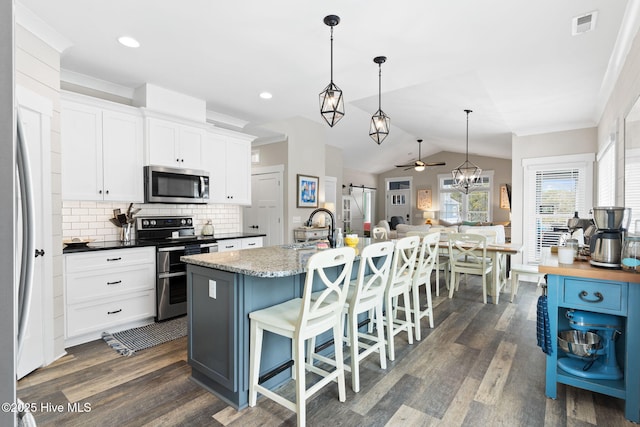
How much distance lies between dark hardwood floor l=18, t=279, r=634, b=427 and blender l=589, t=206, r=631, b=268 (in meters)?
0.91

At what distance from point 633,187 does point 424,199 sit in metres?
10.1

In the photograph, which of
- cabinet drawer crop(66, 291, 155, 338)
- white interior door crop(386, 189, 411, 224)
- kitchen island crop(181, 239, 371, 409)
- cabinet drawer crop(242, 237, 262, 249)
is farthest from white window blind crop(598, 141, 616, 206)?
white interior door crop(386, 189, 411, 224)

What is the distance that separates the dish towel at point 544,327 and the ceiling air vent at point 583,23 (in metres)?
2.03

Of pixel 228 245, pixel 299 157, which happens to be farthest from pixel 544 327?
pixel 299 157

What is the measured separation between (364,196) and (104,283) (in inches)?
395

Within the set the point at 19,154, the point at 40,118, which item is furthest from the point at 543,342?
the point at 40,118

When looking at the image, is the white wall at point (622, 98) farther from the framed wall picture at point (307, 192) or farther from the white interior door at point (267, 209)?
the white interior door at point (267, 209)

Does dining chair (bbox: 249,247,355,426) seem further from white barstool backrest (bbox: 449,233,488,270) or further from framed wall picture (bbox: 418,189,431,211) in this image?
framed wall picture (bbox: 418,189,431,211)

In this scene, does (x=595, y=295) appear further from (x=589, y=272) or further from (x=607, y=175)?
(x=607, y=175)

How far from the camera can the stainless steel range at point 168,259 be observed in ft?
11.3

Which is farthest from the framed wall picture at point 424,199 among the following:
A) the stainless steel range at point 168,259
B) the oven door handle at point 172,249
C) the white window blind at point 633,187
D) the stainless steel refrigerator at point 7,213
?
the stainless steel refrigerator at point 7,213

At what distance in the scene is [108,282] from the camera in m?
3.10

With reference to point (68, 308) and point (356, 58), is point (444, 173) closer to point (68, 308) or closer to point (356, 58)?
point (356, 58)

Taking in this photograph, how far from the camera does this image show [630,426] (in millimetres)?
1838
